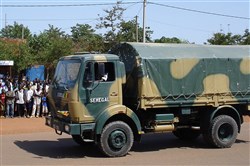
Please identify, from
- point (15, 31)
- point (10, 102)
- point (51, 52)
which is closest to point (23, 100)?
point (10, 102)

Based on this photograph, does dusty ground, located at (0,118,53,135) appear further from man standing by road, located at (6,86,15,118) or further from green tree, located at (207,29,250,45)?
green tree, located at (207,29,250,45)

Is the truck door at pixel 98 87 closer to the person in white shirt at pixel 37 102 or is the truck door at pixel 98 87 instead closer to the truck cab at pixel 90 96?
the truck cab at pixel 90 96

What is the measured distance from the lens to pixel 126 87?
10.3 meters

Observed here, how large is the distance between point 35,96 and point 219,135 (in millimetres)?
8659

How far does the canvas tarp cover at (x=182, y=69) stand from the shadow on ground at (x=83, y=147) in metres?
1.61

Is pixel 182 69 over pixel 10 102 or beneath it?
over

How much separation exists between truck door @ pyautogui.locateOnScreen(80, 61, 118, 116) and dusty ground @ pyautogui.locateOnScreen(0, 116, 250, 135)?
521 cm

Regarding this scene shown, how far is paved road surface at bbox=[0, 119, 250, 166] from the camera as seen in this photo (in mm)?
9133

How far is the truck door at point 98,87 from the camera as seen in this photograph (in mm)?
9375

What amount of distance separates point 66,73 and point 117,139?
1.94 meters

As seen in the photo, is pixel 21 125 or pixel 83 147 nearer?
pixel 83 147

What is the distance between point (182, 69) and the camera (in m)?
10.5

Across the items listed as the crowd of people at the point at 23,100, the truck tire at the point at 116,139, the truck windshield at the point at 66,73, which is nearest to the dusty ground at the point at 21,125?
the crowd of people at the point at 23,100

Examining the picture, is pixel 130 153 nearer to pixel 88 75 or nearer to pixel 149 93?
pixel 149 93
